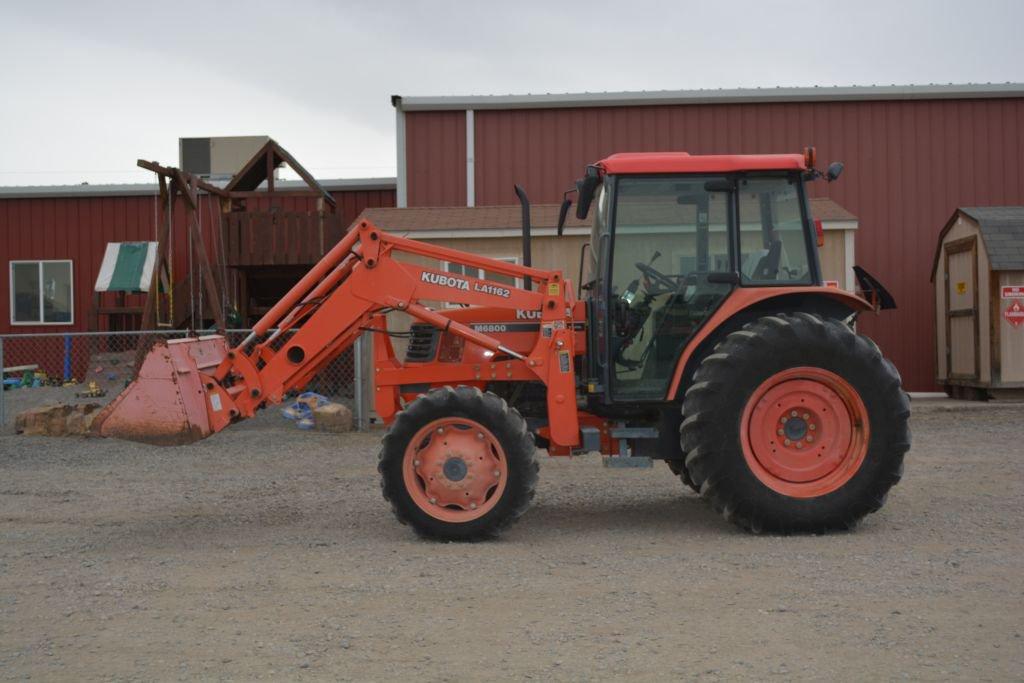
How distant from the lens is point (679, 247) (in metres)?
7.43

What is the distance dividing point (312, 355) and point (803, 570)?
3536mm

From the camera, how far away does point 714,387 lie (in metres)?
7.05

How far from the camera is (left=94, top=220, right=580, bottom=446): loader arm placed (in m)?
7.29

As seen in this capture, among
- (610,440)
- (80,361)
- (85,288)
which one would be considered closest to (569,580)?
(610,440)

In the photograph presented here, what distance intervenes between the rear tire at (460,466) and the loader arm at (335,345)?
0.54 meters

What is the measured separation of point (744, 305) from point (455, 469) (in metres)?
2.21

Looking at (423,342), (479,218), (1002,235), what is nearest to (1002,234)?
(1002,235)

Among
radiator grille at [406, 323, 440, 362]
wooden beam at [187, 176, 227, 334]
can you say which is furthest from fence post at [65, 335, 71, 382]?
radiator grille at [406, 323, 440, 362]

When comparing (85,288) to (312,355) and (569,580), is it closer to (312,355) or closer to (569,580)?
(312,355)

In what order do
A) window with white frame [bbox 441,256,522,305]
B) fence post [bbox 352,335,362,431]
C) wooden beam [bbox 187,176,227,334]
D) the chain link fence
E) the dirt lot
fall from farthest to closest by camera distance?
wooden beam [bbox 187,176,227,334] → the chain link fence → fence post [bbox 352,335,362,431] → window with white frame [bbox 441,256,522,305] → the dirt lot

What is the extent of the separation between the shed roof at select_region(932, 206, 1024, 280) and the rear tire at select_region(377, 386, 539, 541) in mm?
10590

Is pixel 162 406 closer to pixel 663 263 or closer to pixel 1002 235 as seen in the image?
pixel 663 263

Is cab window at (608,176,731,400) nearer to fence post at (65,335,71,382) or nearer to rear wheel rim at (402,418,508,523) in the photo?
rear wheel rim at (402,418,508,523)

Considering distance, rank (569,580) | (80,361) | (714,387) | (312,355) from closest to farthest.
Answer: (569,580) < (714,387) < (312,355) < (80,361)
